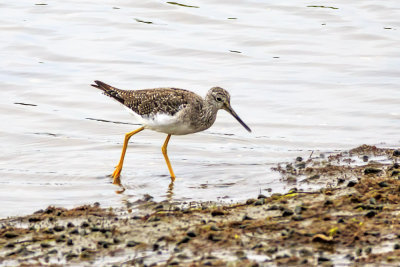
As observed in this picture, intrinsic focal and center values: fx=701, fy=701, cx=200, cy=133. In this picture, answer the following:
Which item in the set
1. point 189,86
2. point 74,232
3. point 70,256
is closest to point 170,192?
point 74,232

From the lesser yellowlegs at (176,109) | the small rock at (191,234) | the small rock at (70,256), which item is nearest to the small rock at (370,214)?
the small rock at (191,234)

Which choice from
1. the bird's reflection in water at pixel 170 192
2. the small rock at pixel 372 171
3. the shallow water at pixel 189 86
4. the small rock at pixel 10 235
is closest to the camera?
the small rock at pixel 10 235

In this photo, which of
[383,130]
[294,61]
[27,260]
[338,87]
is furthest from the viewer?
[294,61]

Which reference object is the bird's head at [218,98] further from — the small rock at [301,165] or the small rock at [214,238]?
the small rock at [214,238]

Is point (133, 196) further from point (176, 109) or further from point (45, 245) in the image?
point (45, 245)

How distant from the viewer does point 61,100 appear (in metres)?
15.9

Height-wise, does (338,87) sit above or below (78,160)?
above

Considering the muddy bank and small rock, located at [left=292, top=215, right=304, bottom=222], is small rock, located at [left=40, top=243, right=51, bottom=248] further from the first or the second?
small rock, located at [left=292, top=215, right=304, bottom=222]

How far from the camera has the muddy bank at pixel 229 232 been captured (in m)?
6.57

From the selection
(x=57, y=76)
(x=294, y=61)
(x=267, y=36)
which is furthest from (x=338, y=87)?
(x=57, y=76)

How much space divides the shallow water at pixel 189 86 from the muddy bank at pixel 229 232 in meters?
1.62

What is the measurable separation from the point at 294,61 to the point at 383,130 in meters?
5.04

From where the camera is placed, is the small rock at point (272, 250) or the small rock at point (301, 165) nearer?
the small rock at point (272, 250)

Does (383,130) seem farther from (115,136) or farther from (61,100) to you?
(61,100)
